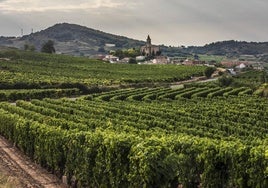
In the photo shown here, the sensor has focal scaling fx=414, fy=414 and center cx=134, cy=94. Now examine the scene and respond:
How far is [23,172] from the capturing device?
23750 mm

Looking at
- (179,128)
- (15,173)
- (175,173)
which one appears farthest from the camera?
(179,128)

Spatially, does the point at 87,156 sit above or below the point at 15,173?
above

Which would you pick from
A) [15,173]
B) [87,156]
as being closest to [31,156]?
[15,173]

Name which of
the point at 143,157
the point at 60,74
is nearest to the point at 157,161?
the point at 143,157

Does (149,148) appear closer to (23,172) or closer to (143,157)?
(143,157)

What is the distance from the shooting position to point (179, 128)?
93.9ft

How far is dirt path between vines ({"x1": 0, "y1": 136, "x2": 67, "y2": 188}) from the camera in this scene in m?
21.2

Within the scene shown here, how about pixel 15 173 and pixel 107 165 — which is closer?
pixel 107 165

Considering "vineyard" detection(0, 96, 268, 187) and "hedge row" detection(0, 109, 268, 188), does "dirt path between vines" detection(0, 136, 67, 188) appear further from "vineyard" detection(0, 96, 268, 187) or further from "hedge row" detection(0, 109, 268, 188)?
"hedge row" detection(0, 109, 268, 188)

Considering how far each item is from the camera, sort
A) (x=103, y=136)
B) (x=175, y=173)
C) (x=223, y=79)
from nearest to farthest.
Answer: (x=175, y=173) < (x=103, y=136) < (x=223, y=79)

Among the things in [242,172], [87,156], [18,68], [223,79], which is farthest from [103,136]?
[18,68]

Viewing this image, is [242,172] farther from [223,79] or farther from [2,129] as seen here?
[223,79]

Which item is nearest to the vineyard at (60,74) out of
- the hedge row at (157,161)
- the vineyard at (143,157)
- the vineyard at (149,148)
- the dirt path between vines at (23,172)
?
the vineyard at (149,148)

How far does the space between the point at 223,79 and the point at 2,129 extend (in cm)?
6564
